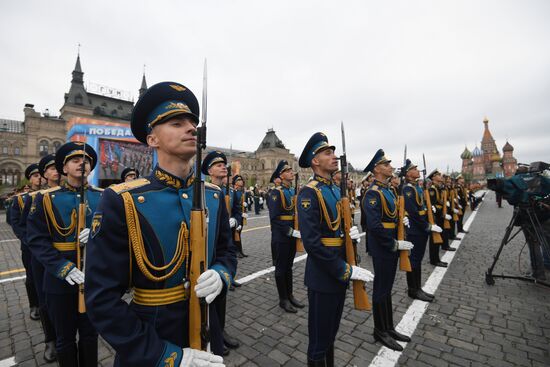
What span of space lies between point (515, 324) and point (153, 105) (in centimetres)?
629

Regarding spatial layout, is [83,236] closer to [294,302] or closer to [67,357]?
[67,357]

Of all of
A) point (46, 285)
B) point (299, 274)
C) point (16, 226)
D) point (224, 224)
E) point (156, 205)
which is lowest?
point (299, 274)

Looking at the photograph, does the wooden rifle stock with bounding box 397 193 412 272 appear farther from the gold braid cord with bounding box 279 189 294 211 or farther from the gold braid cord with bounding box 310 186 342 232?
the gold braid cord with bounding box 279 189 294 211

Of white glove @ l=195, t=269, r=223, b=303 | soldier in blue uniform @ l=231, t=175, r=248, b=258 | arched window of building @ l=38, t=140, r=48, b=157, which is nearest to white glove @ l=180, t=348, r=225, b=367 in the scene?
white glove @ l=195, t=269, r=223, b=303

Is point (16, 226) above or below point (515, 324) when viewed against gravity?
above

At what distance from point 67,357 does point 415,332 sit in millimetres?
4751

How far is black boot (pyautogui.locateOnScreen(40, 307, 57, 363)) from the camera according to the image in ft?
11.2

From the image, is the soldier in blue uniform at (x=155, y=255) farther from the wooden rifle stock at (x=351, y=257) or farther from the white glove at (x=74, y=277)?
the wooden rifle stock at (x=351, y=257)

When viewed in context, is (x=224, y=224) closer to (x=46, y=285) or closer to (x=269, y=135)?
(x=46, y=285)

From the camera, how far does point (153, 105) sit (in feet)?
6.27

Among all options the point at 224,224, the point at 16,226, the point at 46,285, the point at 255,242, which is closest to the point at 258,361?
the point at 224,224

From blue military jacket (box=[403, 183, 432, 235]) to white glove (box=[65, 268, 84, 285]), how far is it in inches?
236

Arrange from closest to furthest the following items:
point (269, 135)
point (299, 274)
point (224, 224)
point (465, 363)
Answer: point (224, 224) < point (465, 363) < point (299, 274) < point (269, 135)

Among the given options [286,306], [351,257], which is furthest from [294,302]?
[351,257]
